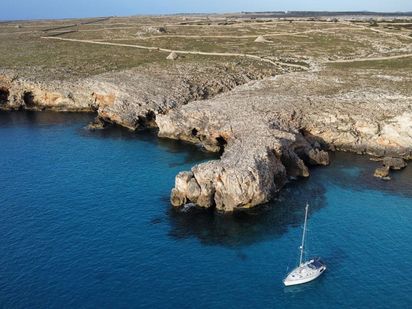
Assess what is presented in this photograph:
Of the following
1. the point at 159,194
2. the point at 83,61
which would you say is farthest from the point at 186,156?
the point at 83,61

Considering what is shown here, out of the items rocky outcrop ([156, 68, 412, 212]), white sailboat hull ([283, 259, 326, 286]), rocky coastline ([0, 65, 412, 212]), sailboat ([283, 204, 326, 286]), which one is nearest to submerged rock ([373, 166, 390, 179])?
rocky outcrop ([156, 68, 412, 212])

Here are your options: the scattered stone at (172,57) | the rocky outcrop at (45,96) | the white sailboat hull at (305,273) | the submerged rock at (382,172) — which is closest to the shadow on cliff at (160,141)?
the rocky outcrop at (45,96)

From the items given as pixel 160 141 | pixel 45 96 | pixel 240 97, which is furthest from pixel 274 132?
pixel 45 96

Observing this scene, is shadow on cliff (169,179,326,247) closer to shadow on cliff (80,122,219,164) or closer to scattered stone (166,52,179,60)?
shadow on cliff (80,122,219,164)

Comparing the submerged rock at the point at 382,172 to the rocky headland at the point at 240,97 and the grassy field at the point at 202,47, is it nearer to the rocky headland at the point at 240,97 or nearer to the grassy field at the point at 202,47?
the rocky headland at the point at 240,97

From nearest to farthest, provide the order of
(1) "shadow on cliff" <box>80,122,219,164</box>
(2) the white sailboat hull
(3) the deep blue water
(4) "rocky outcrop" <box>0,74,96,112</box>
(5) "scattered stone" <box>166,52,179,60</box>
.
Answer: (3) the deep blue water
(2) the white sailboat hull
(1) "shadow on cliff" <box>80,122,219,164</box>
(4) "rocky outcrop" <box>0,74,96,112</box>
(5) "scattered stone" <box>166,52,179,60</box>

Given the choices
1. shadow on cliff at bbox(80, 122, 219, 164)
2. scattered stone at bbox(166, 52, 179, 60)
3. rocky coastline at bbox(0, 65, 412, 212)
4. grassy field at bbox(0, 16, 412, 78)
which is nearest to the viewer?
rocky coastline at bbox(0, 65, 412, 212)

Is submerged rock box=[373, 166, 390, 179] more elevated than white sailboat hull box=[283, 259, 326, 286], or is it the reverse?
submerged rock box=[373, 166, 390, 179]
